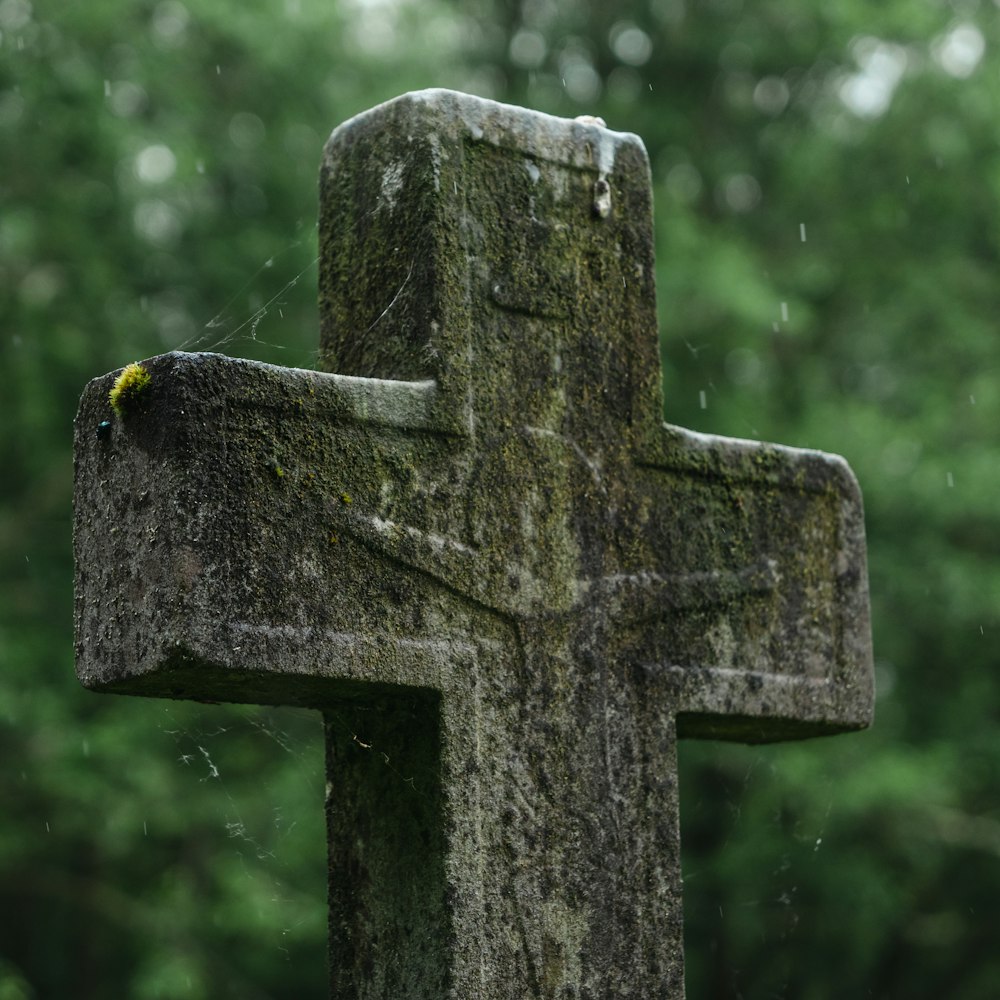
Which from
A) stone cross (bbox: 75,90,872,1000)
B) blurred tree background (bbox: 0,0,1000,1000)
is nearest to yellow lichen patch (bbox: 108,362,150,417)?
stone cross (bbox: 75,90,872,1000)

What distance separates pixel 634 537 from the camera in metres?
2.93

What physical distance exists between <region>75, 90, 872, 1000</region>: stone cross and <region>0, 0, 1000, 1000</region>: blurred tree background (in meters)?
5.79

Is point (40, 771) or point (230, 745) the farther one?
point (230, 745)

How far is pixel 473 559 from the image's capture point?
2.65m

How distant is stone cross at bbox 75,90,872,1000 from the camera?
239 cm

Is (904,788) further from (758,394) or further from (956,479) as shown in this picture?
(758,394)

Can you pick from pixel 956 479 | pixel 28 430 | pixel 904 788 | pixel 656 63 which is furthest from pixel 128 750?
pixel 656 63

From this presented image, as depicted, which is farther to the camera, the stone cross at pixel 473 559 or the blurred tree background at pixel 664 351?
the blurred tree background at pixel 664 351

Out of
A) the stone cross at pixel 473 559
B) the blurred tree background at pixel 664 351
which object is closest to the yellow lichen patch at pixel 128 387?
the stone cross at pixel 473 559

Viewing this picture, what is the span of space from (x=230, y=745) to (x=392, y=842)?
9.39 metres

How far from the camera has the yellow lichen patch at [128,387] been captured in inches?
93.7

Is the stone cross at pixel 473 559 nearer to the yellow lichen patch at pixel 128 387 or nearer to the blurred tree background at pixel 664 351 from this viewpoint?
the yellow lichen patch at pixel 128 387

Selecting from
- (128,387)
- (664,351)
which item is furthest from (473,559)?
(664,351)

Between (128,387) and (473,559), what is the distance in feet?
2.10
